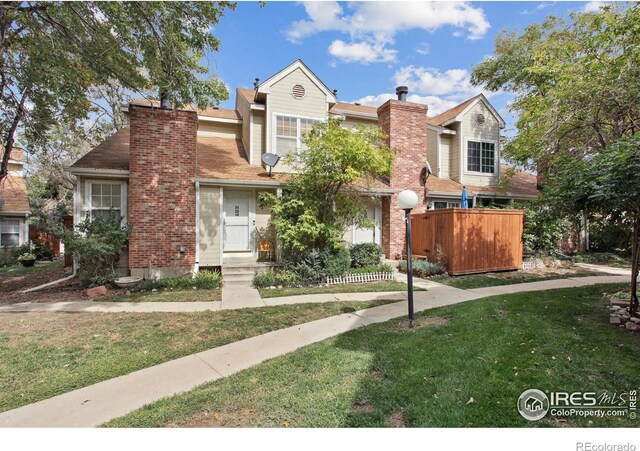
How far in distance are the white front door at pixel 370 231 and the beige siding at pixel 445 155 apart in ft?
15.4

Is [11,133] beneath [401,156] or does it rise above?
above

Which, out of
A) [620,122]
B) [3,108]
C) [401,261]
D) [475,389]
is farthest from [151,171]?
[620,122]

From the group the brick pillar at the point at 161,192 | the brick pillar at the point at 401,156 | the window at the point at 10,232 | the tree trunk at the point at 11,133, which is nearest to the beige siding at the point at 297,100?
the brick pillar at the point at 401,156

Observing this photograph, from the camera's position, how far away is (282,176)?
11211 mm

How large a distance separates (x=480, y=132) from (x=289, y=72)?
924 cm

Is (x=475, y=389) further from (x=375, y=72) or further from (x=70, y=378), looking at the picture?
(x=375, y=72)

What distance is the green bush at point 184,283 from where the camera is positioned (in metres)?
8.62

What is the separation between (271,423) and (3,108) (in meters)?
13.7

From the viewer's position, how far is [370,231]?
491 inches

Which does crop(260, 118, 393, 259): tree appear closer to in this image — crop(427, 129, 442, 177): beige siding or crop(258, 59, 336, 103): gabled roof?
crop(258, 59, 336, 103): gabled roof

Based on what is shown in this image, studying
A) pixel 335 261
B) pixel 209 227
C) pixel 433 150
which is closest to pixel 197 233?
pixel 209 227

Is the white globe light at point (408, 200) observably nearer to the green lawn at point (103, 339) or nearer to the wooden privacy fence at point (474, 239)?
the green lawn at point (103, 339)

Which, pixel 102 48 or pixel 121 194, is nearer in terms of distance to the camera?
pixel 102 48

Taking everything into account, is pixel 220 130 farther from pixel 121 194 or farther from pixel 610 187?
pixel 610 187
